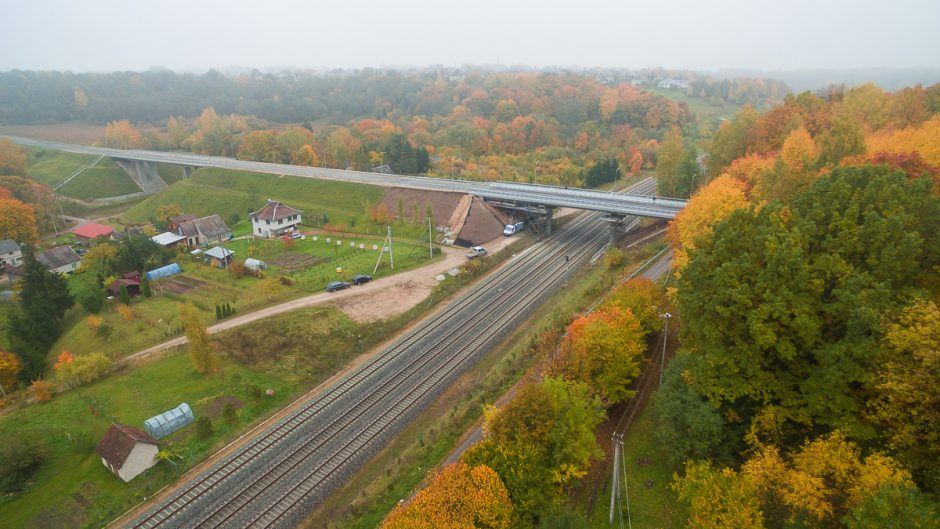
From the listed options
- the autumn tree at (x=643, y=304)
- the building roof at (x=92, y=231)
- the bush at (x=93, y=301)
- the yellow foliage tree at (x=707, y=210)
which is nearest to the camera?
the autumn tree at (x=643, y=304)

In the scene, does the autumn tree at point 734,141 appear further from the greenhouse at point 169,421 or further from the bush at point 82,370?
the bush at point 82,370

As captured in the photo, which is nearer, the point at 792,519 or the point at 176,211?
the point at 792,519

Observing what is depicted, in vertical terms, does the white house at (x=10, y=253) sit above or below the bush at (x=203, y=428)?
above

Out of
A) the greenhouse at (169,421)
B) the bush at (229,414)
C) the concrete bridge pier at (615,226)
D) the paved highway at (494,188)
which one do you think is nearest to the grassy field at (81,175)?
the paved highway at (494,188)

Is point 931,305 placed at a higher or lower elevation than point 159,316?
higher

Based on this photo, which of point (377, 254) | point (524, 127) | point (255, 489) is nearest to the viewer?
point (255, 489)

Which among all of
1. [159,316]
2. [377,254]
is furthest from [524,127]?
[159,316]

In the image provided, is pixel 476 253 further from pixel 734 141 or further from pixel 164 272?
pixel 164 272

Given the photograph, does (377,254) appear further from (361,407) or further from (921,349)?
(921,349)
